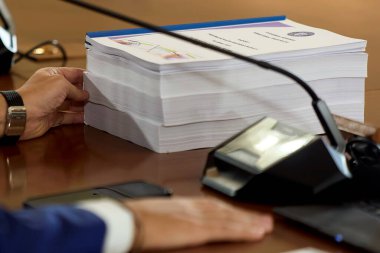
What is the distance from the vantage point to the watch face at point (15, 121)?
5.16ft

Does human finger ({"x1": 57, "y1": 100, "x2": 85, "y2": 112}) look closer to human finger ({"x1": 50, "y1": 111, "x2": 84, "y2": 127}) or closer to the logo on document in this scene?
human finger ({"x1": 50, "y1": 111, "x2": 84, "y2": 127})

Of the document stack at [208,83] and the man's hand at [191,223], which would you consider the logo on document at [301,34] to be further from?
the man's hand at [191,223]

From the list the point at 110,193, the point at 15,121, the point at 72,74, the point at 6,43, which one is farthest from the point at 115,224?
the point at 6,43

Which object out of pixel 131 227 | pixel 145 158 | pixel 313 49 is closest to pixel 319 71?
pixel 313 49

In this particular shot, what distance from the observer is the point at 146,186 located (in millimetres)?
1312

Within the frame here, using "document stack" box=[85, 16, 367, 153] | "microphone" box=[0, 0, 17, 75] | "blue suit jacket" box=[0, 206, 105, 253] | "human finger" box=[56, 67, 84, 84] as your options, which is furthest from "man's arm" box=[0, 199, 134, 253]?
"microphone" box=[0, 0, 17, 75]

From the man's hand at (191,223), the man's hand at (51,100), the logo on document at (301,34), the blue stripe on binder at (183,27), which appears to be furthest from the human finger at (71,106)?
the man's hand at (191,223)

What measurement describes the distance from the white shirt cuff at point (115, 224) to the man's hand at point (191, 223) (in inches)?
0.5

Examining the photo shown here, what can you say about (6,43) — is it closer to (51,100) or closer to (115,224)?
(51,100)

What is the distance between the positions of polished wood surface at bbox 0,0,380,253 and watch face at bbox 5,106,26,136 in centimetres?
3

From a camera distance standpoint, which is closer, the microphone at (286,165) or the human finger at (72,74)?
the microphone at (286,165)

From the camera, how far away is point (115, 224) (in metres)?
1.07

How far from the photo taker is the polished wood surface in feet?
4.31

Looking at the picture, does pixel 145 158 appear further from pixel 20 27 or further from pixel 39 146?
pixel 20 27
